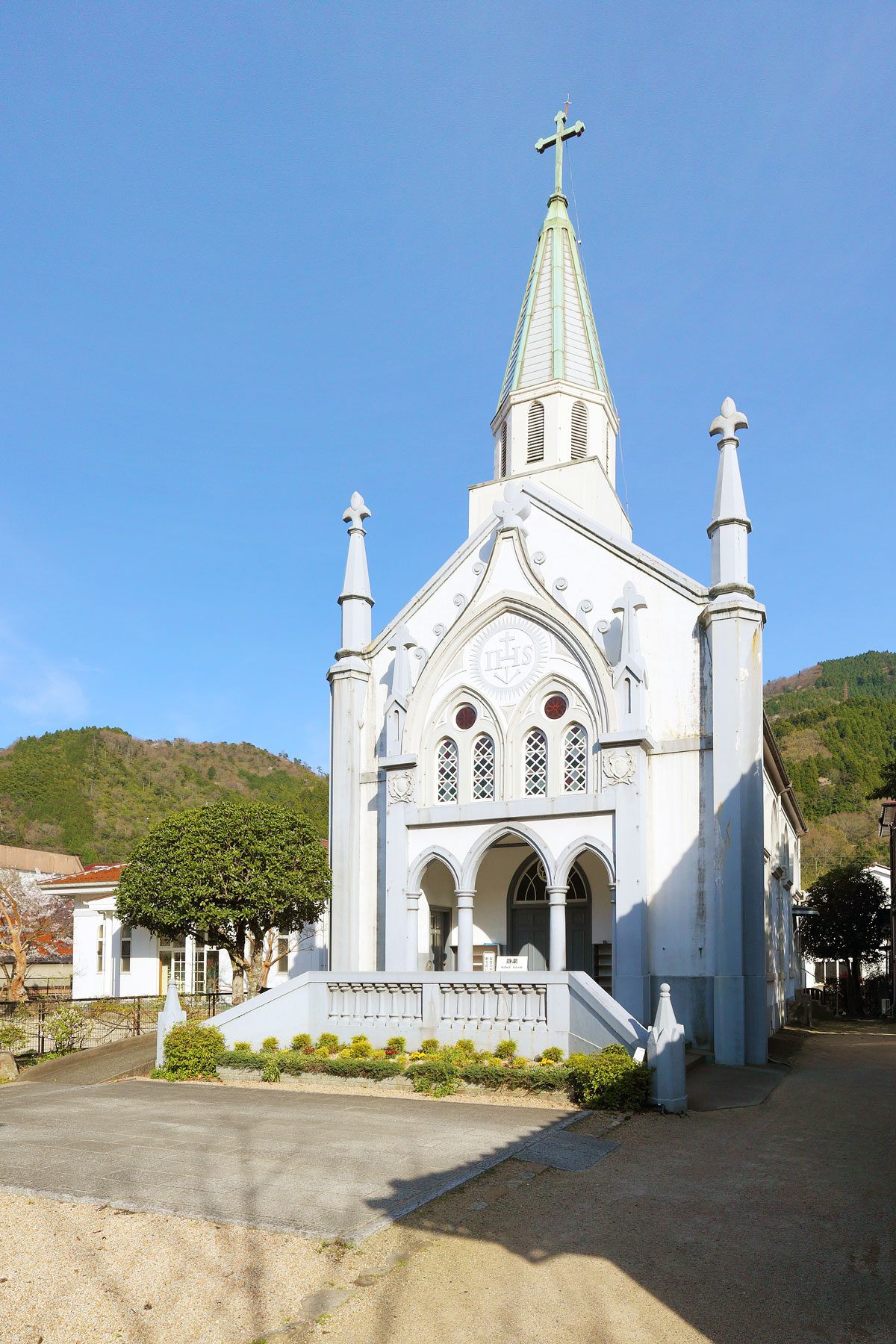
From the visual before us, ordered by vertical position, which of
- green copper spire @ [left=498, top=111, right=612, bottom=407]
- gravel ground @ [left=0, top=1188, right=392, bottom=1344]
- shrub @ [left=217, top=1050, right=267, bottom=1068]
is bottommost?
shrub @ [left=217, top=1050, right=267, bottom=1068]

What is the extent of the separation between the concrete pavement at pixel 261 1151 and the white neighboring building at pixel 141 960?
19.9 m

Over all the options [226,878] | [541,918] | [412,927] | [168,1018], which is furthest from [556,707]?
[168,1018]

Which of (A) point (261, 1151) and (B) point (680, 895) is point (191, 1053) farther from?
(B) point (680, 895)

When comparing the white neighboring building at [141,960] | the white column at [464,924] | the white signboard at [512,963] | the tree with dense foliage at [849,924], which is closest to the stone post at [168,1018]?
the white column at [464,924]

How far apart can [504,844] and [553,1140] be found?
39.0 feet

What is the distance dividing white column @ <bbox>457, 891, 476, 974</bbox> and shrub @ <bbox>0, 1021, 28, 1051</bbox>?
9.18 m

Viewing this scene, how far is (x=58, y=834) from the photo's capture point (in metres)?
74.1

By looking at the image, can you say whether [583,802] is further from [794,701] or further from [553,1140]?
[794,701]

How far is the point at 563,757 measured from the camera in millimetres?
20734

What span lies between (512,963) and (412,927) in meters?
2.20

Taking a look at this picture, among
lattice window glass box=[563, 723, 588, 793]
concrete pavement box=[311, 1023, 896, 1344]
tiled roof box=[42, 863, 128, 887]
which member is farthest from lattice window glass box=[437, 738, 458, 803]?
tiled roof box=[42, 863, 128, 887]

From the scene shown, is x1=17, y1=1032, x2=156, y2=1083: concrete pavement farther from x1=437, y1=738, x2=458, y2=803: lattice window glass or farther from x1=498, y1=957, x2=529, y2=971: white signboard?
x1=437, y1=738, x2=458, y2=803: lattice window glass

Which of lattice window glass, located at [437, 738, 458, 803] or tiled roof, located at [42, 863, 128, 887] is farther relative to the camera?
tiled roof, located at [42, 863, 128, 887]

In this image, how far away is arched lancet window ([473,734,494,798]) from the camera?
71.1 ft
